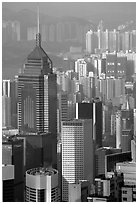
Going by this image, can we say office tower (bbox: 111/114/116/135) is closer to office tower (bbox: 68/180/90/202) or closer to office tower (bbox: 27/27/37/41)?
office tower (bbox: 68/180/90/202)

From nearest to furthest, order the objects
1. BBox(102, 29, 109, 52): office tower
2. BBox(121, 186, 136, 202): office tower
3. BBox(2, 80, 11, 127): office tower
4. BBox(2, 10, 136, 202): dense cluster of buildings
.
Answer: BBox(121, 186, 136, 202): office tower, BBox(2, 80, 11, 127): office tower, BBox(2, 10, 136, 202): dense cluster of buildings, BBox(102, 29, 109, 52): office tower

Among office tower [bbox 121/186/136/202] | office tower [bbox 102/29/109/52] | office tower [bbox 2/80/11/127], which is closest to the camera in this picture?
office tower [bbox 121/186/136/202]

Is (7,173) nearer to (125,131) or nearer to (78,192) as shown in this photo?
(78,192)

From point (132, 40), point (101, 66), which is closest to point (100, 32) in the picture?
point (101, 66)

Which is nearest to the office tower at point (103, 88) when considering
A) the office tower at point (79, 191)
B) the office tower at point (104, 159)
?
the office tower at point (104, 159)

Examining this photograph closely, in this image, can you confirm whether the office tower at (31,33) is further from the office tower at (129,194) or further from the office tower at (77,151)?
the office tower at (129,194)

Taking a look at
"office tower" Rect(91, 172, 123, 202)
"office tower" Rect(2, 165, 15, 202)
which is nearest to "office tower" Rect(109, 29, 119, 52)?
"office tower" Rect(91, 172, 123, 202)
